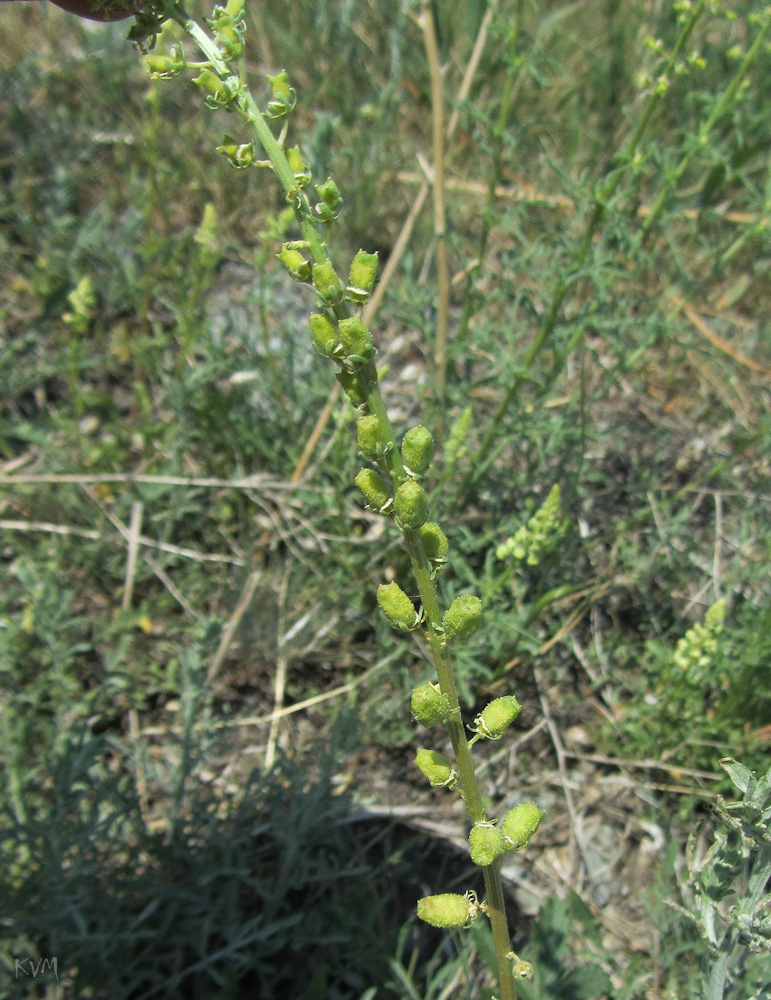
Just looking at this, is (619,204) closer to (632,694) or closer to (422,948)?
(632,694)

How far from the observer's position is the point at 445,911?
1222 mm

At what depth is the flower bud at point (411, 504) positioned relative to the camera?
1078 mm

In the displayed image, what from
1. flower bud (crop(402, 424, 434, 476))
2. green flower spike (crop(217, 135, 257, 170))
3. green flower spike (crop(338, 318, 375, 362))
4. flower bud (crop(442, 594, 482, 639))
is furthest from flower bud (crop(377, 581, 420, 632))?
green flower spike (crop(217, 135, 257, 170))

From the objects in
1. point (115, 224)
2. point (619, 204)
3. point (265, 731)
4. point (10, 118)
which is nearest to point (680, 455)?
point (619, 204)

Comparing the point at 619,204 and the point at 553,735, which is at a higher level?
the point at 619,204

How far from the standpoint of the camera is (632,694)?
2.71m

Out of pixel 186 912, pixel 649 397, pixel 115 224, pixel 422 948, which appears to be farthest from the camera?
pixel 115 224

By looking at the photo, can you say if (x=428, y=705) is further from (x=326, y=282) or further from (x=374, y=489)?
(x=326, y=282)

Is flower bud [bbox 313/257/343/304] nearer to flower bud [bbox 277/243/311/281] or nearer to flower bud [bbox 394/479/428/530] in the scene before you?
flower bud [bbox 277/243/311/281]

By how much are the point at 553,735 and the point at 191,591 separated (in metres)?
1.29

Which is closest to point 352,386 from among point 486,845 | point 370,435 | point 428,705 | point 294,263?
point 370,435

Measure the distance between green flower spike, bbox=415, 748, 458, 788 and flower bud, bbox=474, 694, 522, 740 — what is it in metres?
0.08

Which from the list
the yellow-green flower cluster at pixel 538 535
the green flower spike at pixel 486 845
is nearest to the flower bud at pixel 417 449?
the green flower spike at pixel 486 845

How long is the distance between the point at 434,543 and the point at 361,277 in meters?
0.39
